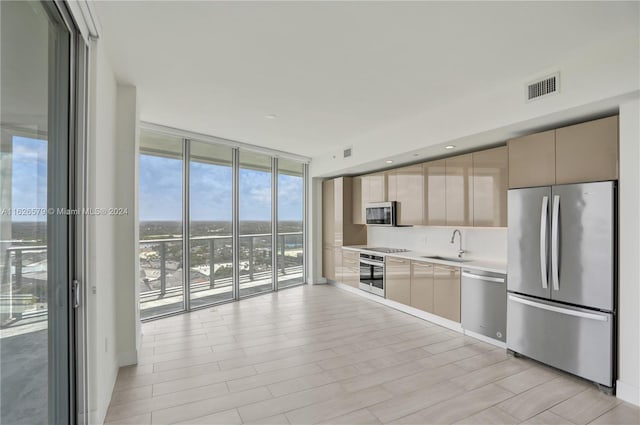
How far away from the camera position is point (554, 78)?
270cm

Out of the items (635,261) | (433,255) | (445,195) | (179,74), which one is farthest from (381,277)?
(179,74)

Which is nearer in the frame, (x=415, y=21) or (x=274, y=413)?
(x=415, y=21)

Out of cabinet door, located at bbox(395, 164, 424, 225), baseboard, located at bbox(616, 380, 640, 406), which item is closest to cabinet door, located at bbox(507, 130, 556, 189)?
cabinet door, located at bbox(395, 164, 424, 225)

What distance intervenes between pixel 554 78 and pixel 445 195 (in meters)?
1.94

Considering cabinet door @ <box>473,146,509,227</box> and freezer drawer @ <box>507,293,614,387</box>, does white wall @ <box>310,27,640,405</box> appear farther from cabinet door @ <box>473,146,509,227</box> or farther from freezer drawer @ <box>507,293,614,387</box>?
cabinet door @ <box>473,146,509,227</box>


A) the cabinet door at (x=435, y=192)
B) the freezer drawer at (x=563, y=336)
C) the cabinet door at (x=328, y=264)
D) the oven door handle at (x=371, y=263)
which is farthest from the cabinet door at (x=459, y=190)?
the cabinet door at (x=328, y=264)

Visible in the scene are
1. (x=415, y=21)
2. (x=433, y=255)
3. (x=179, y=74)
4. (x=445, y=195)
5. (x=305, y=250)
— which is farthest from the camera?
(x=305, y=250)

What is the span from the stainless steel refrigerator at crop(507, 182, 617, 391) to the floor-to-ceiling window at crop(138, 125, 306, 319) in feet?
13.6

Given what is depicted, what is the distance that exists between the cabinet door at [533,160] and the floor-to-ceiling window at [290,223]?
4175 mm

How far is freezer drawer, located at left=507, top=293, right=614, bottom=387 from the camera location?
8.52 feet

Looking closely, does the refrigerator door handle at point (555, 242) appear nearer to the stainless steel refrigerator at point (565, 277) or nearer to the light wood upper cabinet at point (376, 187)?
the stainless steel refrigerator at point (565, 277)

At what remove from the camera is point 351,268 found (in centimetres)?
613

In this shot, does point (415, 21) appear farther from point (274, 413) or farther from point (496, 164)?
point (274, 413)

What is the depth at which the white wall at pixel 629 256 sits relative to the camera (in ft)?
7.97
